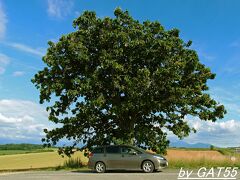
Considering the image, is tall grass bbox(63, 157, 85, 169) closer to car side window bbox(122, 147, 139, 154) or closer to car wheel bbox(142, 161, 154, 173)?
car side window bbox(122, 147, 139, 154)

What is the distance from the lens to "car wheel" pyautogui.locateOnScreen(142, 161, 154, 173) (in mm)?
26703

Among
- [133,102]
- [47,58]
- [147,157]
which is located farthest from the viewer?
[47,58]

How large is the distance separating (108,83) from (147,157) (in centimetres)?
906

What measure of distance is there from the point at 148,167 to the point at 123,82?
28.5 ft

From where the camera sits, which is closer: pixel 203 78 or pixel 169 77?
pixel 169 77

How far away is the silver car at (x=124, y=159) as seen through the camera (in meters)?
26.8

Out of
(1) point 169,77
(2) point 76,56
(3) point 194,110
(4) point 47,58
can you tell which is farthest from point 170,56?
(4) point 47,58

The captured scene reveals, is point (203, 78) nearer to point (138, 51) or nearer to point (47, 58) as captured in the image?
point (138, 51)

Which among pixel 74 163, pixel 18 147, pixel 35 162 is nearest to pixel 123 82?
pixel 74 163

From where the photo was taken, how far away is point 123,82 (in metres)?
33.7

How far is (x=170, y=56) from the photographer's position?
3519cm

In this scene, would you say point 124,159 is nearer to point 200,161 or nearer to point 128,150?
point 128,150

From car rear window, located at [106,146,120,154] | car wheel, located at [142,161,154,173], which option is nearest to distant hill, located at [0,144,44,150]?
car rear window, located at [106,146,120,154]

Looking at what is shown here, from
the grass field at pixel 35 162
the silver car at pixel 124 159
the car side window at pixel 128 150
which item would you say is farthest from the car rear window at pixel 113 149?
the grass field at pixel 35 162
